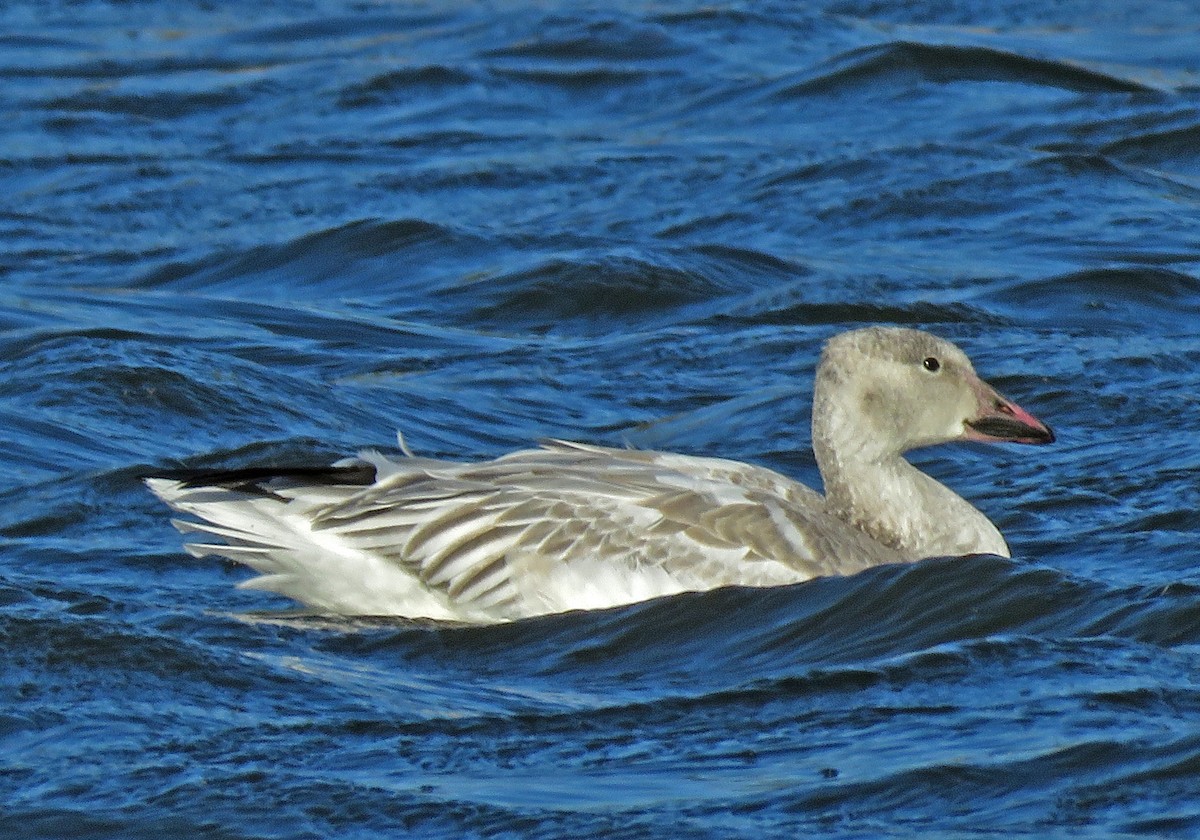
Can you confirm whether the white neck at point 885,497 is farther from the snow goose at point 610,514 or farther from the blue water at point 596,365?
the blue water at point 596,365

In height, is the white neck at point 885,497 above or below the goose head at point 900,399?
below

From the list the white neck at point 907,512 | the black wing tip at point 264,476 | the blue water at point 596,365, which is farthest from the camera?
the white neck at point 907,512

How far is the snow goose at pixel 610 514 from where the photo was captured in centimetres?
798

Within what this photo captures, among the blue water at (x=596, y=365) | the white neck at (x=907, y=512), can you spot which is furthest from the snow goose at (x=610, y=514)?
the blue water at (x=596, y=365)

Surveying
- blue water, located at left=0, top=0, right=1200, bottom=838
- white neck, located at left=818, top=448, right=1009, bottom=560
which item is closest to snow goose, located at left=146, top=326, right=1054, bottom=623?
white neck, located at left=818, top=448, right=1009, bottom=560

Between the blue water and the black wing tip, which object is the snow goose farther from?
the blue water

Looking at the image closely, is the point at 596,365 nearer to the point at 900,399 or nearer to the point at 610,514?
the point at 900,399

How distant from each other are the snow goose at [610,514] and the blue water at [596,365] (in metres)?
0.14

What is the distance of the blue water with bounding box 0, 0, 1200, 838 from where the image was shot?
652 centimetres

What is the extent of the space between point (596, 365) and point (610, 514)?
372 cm

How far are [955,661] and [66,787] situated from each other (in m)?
2.65

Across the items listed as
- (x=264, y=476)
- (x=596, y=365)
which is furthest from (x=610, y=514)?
(x=596, y=365)

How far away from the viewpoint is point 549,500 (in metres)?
8.12

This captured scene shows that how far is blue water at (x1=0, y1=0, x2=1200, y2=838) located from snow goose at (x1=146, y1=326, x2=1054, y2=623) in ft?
0.44
